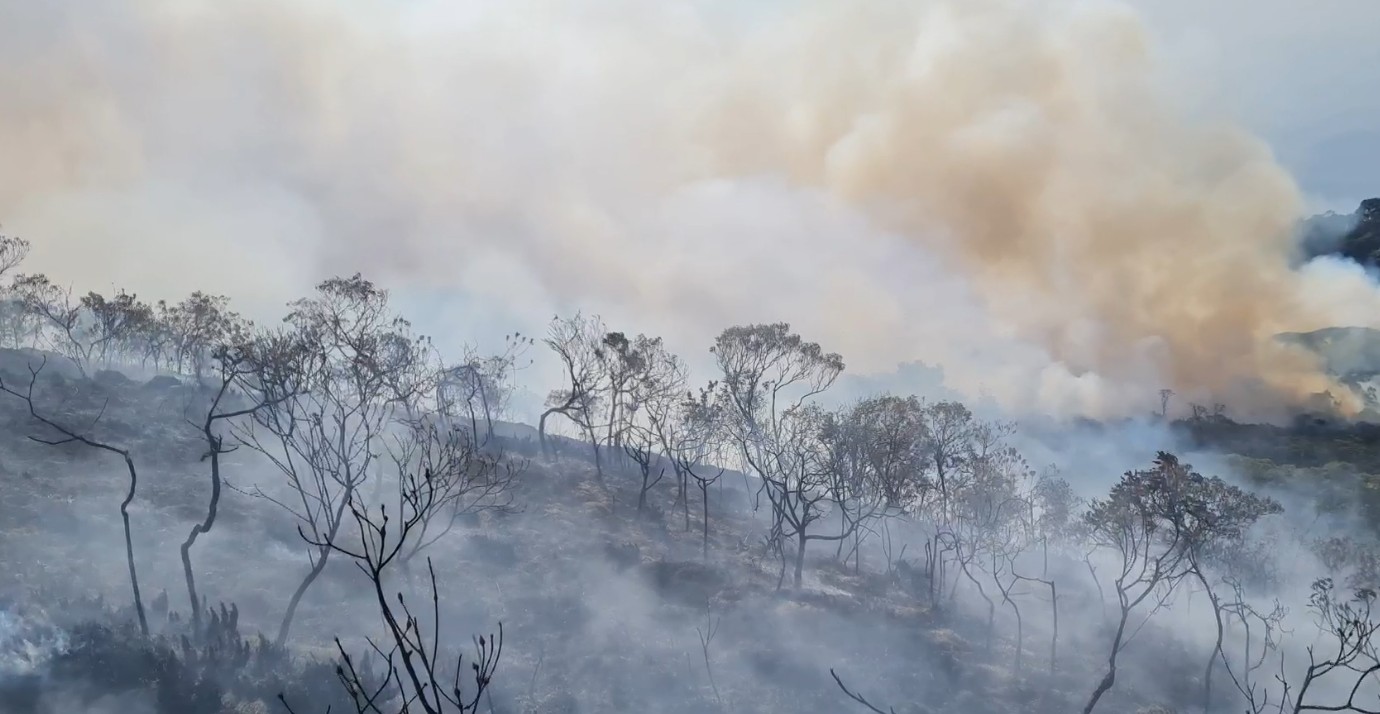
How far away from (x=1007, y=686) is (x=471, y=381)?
113 feet

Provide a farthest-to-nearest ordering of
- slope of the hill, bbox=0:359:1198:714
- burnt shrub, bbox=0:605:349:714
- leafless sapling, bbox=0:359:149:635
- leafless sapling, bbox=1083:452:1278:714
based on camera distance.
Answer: leafless sapling, bbox=1083:452:1278:714 < slope of the hill, bbox=0:359:1198:714 < leafless sapling, bbox=0:359:149:635 < burnt shrub, bbox=0:605:349:714

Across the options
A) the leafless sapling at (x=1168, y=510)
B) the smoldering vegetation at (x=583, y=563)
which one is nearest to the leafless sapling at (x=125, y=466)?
the smoldering vegetation at (x=583, y=563)

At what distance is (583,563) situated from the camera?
35.7 metres

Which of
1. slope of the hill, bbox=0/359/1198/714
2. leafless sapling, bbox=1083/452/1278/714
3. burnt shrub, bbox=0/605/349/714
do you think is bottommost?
burnt shrub, bbox=0/605/349/714

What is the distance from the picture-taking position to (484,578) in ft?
107

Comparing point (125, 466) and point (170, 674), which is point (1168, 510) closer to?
point (170, 674)

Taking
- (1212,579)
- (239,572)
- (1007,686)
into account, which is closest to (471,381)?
(239,572)

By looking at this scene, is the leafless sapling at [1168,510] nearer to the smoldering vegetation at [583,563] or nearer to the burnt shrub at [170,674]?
the smoldering vegetation at [583,563]

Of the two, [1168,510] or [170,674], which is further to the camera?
[1168,510]

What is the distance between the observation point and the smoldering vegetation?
75.7 feet

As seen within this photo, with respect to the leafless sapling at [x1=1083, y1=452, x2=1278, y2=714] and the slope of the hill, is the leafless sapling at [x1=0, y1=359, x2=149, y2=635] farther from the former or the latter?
the leafless sapling at [x1=1083, y1=452, x2=1278, y2=714]

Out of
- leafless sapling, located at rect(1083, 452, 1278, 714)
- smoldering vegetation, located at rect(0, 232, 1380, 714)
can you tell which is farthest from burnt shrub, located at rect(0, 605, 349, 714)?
leafless sapling, located at rect(1083, 452, 1278, 714)

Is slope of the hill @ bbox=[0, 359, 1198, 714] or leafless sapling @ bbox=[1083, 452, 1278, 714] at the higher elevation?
leafless sapling @ bbox=[1083, 452, 1278, 714]

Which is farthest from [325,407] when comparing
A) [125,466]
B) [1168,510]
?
[1168,510]
